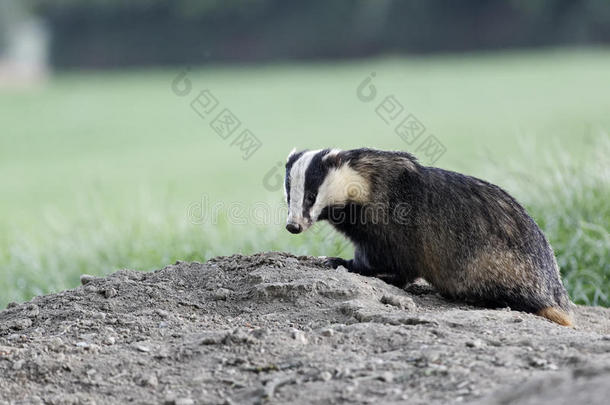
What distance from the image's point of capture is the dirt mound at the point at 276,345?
3.51 metres

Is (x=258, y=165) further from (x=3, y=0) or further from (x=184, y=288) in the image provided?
(x=3, y=0)

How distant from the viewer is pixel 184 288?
489 cm

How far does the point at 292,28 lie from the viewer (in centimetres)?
4425

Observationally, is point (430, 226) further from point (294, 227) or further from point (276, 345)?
point (276, 345)

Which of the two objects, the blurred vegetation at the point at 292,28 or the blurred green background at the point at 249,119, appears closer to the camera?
the blurred green background at the point at 249,119

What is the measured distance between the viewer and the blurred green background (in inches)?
289

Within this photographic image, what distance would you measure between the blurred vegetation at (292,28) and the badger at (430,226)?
120ft

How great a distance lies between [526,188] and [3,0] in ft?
143

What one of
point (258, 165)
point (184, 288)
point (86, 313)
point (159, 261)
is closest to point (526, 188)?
point (159, 261)
